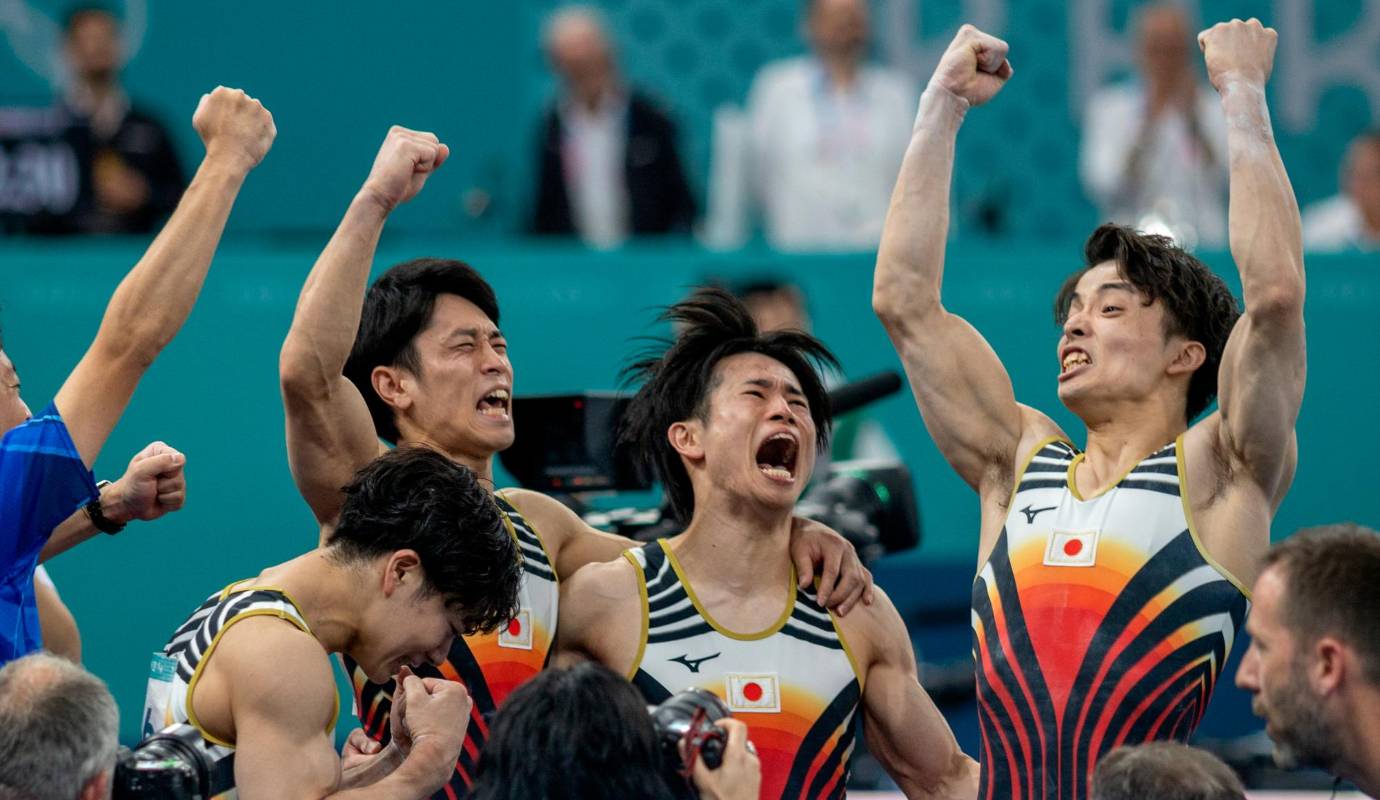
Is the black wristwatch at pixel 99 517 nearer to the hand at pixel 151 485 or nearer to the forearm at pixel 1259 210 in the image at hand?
the hand at pixel 151 485

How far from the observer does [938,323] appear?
448 cm

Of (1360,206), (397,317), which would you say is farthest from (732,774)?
(1360,206)

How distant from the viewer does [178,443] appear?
24.7 ft

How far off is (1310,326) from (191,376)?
424 centimetres

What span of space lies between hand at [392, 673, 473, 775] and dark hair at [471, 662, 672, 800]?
0.54 metres

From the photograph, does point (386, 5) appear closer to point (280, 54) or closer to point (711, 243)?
point (280, 54)

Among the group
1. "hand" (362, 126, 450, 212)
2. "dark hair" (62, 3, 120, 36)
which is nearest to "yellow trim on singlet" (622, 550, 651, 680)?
"hand" (362, 126, 450, 212)

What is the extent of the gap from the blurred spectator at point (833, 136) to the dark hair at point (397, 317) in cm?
374

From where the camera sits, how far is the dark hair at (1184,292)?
444cm

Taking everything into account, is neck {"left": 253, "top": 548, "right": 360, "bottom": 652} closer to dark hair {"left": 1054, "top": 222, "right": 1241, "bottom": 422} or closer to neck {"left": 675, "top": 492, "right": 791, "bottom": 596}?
neck {"left": 675, "top": 492, "right": 791, "bottom": 596}

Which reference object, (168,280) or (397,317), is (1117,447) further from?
(168,280)

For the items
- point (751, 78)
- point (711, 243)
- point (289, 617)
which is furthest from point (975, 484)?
point (751, 78)

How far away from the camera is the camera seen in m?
3.20

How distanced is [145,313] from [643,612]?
1.20 meters
